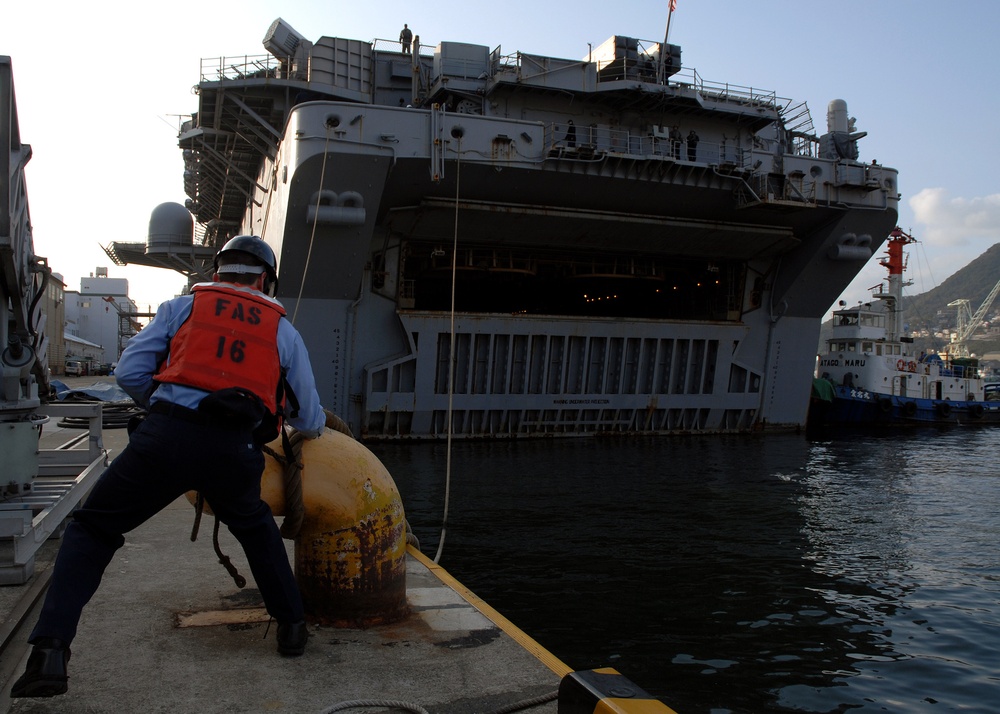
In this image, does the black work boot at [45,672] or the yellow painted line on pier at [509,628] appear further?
the yellow painted line on pier at [509,628]

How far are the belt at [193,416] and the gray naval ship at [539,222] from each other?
11.0 m

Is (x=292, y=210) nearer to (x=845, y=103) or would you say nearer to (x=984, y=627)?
(x=984, y=627)

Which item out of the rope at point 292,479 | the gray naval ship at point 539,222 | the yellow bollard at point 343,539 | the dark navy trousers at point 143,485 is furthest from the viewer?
the gray naval ship at point 539,222

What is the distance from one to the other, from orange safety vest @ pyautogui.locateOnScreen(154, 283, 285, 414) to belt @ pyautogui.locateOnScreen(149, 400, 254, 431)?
95 mm

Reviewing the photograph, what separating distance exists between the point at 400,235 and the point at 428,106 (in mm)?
3351

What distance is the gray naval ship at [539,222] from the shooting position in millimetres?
14891

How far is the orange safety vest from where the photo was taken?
2904 mm

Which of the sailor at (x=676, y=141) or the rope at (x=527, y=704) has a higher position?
the sailor at (x=676, y=141)

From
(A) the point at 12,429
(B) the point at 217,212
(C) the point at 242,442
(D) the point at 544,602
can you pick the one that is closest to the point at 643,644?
(D) the point at 544,602

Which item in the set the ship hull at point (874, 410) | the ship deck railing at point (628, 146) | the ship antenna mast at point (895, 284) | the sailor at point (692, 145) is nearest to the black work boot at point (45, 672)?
the ship deck railing at point (628, 146)

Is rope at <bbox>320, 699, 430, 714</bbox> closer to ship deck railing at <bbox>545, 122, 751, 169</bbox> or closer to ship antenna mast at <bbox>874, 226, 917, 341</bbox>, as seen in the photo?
ship deck railing at <bbox>545, 122, 751, 169</bbox>

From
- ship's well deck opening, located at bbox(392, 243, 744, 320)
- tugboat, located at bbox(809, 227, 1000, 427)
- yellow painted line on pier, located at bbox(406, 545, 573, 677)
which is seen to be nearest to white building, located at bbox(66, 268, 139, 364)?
ship's well deck opening, located at bbox(392, 243, 744, 320)

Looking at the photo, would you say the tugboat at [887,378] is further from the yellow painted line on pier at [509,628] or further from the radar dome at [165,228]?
the yellow painted line on pier at [509,628]

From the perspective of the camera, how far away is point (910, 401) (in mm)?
28953
